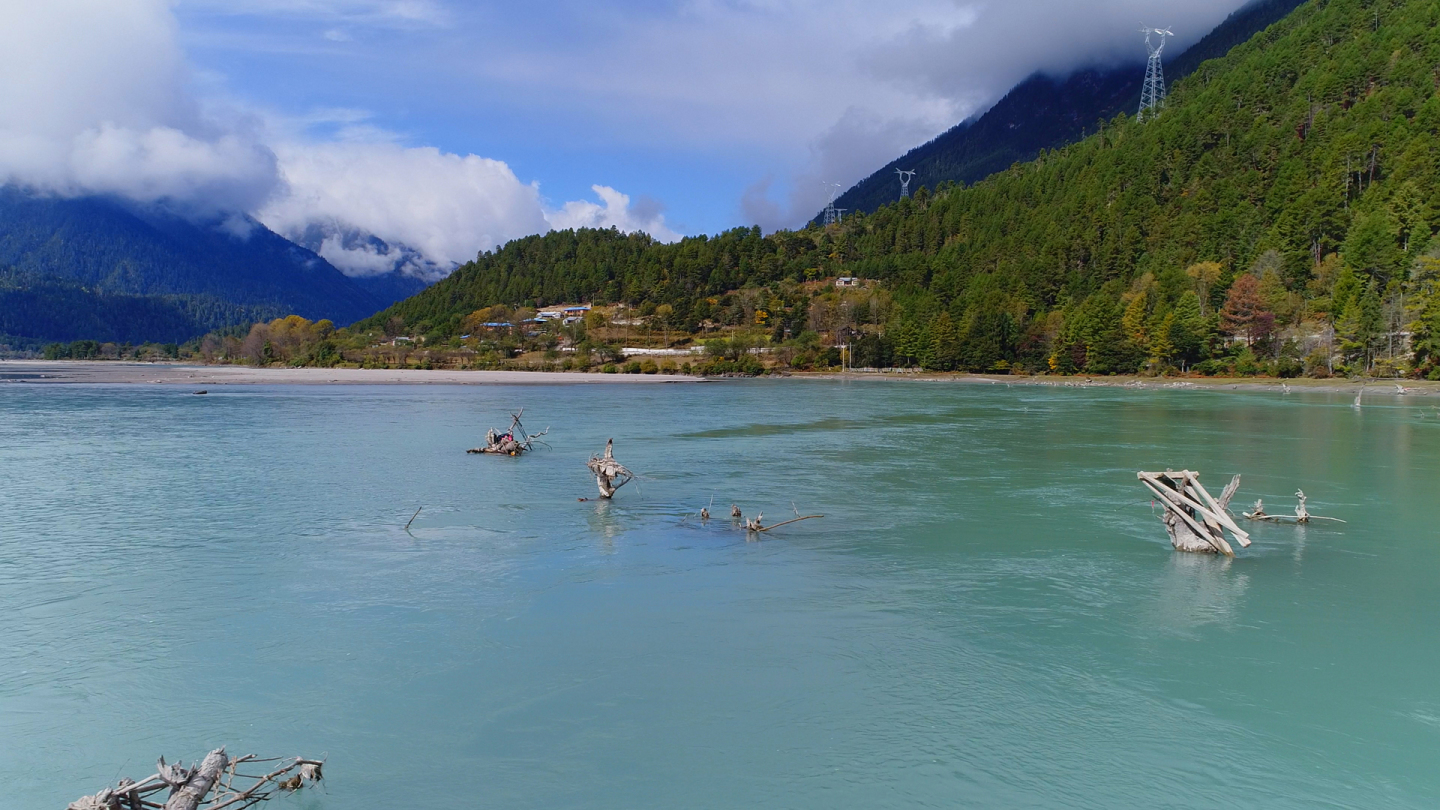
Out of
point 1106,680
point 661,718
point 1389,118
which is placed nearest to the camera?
point 661,718

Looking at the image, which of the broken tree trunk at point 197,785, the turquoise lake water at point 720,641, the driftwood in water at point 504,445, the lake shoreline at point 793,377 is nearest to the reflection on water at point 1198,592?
the turquoise lake water at point 720,641

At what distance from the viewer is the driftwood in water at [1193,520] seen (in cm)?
1492

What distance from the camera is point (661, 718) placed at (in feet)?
28.7

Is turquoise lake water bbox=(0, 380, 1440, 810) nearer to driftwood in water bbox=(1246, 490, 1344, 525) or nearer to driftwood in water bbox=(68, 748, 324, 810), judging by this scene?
driftwood in water bbox=(1246, 490, 1344, 525)

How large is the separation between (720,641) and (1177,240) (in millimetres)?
124005

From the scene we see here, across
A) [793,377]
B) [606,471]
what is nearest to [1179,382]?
[793,377]

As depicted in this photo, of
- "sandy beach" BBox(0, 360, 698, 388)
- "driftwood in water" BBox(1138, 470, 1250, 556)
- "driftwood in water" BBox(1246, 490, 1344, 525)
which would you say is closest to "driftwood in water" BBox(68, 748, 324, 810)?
"driftwood in water" BBox(1138, 470, 1250, 556)

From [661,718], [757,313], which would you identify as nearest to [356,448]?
[661,718]

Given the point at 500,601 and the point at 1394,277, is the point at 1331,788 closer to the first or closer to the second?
the point at 500,601

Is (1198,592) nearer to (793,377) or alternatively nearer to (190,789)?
(190,789)

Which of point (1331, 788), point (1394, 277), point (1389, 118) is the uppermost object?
point (1389, 118)

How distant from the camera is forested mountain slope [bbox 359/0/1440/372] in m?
85.3

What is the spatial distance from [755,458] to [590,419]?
19.0 meters

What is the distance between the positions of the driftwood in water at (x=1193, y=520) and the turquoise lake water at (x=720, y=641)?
31 cm
